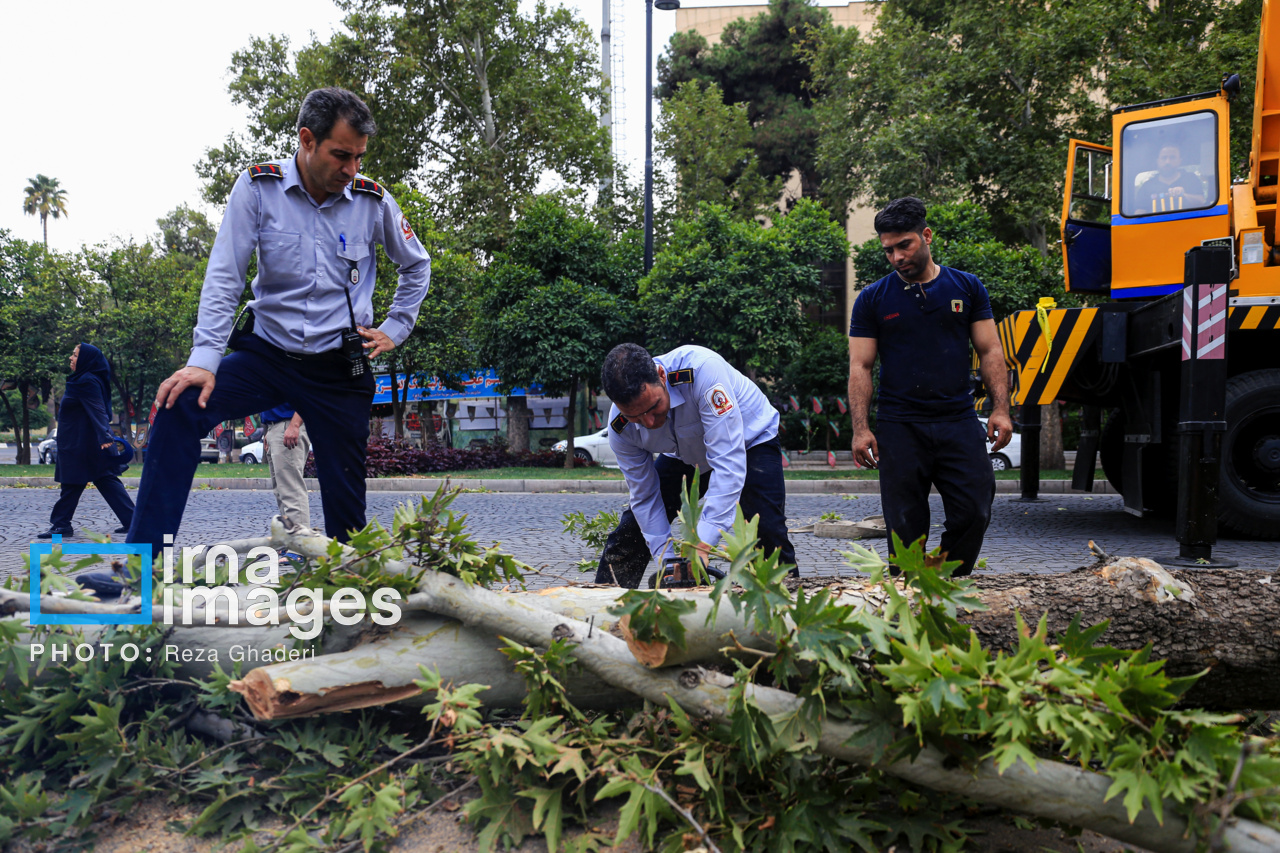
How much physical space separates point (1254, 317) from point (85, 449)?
8.77 metres

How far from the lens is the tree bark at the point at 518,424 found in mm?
19781

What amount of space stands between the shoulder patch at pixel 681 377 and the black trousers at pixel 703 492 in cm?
40

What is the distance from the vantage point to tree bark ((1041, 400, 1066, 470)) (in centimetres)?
1578

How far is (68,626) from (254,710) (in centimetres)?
68

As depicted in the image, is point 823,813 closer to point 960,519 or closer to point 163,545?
point 960,519

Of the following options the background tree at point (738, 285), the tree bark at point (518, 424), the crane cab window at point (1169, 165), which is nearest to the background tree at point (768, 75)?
the background tree at point (738, 285)

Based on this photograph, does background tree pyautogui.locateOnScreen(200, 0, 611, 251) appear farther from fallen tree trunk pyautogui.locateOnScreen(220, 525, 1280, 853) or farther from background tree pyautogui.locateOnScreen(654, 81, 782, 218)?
fallen tree trunk pyautogui.locateOnScreen(220, 525, 1280, 853)

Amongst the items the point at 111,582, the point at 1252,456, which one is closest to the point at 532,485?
the point at 1252,456

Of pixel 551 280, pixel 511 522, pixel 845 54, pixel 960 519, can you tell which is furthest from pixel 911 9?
pixel 960 519

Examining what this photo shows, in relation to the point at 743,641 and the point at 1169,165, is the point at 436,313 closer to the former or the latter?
the point at 1169,165

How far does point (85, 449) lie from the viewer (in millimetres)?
6445

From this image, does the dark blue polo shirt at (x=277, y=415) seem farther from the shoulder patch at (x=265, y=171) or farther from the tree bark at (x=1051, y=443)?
the tree bark at (x=1051, y=443)

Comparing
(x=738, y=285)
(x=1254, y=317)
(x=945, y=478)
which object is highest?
(x=738, y=285)

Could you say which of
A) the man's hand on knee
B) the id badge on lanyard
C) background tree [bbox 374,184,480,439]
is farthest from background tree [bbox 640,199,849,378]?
the man's hand on knee
